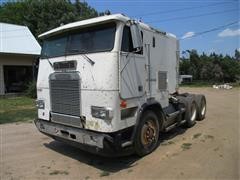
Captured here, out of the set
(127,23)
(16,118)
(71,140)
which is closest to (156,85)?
(127,23)

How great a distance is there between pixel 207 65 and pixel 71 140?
57.9 m

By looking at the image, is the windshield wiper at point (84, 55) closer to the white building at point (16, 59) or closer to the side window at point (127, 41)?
the side window at point (127, 41)

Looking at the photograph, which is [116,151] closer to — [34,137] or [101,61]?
[101,61]

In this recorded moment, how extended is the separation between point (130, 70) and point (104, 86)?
743 mm

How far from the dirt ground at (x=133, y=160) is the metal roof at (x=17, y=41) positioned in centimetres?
1276

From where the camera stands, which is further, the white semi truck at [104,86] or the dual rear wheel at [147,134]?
the dual rear wheel at [147,134]

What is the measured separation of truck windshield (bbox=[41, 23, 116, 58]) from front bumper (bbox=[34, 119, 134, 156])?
1.62 m

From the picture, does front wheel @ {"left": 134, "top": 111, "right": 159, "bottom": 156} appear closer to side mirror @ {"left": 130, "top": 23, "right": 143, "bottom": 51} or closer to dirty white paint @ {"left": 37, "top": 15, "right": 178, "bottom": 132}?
dirty white paint @ {"left": 37, "top": 15, "right": 178, "bottom": 132}

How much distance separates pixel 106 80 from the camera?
5191 millimetres

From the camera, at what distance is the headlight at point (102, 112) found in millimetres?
5137

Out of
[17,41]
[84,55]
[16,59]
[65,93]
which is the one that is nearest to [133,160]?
[65,93]

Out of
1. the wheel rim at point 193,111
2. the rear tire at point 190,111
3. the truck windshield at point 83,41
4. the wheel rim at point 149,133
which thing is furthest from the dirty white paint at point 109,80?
the wheel rim at point 193,111

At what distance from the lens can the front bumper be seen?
5156 millimetres

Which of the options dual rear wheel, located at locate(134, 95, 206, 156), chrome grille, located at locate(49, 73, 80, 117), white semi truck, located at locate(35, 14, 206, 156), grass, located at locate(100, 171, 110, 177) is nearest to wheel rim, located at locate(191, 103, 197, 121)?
white semi truck, located at locate(35, 14, 206, 156)
